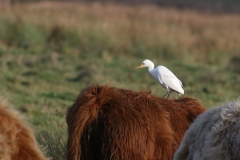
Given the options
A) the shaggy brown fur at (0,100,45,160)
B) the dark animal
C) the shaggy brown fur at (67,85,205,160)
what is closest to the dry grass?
the shaggy brown fur at (67,85,205,160)

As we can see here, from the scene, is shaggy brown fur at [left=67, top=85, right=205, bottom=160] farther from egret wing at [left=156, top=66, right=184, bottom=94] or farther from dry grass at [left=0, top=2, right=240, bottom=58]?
dry grass at [left=0, top=2, right=240, bottom=58]

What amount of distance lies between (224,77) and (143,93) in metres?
8.31

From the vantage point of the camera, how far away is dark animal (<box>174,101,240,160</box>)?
166 cm

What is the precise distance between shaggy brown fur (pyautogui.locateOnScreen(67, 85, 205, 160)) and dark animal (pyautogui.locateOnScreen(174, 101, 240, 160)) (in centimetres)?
65

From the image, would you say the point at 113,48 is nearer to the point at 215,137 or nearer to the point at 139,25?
the point at 139,25

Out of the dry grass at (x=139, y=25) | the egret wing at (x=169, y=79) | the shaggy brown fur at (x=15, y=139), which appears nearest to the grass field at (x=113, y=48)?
A: the dry grass at (x=139, y=25)

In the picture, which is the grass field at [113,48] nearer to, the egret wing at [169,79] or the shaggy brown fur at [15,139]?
the egret wing at [169,79]

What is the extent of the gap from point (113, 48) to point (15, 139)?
12.8 m

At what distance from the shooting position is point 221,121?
1748 mm

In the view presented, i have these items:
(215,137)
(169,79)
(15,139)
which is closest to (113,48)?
(169,79)

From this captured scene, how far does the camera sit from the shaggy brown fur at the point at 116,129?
8.29 ft

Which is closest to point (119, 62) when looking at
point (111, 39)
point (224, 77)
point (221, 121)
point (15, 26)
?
point (111, 39)

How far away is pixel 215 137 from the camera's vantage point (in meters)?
1.71

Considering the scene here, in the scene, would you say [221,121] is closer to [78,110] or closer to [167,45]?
[78,110]
